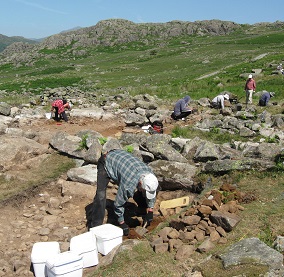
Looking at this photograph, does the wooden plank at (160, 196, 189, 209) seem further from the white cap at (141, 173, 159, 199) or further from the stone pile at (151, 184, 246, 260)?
the white cap at (141, 173, 159, 199)

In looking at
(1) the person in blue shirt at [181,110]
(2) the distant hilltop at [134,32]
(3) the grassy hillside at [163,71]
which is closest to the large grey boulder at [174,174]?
(1) the person in blue shirt at [181,110]

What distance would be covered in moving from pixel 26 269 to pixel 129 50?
8426 cm

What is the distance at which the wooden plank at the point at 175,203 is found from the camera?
9156mm

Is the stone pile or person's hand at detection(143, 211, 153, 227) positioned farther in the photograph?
person's hand at detection(143, 211, 153, 227)

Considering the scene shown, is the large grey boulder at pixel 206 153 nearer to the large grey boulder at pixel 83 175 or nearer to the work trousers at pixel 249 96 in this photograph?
the large grey boulder at pixel 83 175

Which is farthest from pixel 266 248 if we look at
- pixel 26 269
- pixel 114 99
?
pixel 114 99

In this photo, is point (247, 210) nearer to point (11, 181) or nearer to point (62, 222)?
point (62, 222)

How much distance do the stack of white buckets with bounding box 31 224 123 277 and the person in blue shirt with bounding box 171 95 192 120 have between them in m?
11.2

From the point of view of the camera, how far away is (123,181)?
775cm

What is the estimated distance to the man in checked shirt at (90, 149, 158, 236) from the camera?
759cm

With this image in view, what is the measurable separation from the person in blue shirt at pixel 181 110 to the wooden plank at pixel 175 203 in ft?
30.7

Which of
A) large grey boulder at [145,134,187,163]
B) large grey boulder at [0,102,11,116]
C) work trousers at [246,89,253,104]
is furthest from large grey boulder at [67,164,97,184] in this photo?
work trousers at [246,89,253,104]

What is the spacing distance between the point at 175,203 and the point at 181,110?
960 centimetres

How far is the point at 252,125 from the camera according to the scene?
15.6m
